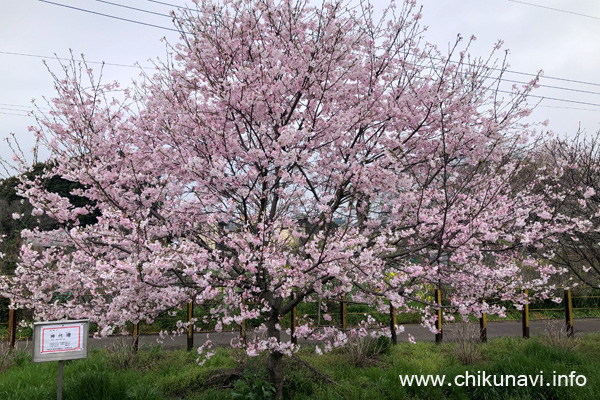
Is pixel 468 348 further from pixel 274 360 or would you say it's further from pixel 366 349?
pixel 274 360

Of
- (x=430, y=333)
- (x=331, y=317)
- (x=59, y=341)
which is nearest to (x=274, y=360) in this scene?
(x=59, y=341)

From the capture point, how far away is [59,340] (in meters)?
3.90

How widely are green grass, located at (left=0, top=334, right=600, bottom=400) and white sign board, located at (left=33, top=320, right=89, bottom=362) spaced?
834 mm

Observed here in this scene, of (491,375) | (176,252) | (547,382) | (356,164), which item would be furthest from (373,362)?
(176,252)

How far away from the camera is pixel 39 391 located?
183 inches

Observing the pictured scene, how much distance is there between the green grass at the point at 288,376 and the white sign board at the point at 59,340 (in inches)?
32.8

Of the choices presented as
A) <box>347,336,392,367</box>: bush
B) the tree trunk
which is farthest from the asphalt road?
the tree trunk

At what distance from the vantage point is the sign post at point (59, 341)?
3805 mm

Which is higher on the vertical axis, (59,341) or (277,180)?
(277,180)

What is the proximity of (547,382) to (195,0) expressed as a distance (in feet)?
22.7

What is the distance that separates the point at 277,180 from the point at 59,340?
2.89 metres

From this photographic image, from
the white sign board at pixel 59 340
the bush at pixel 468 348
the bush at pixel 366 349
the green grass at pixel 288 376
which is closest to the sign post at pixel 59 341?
the white sign board at pixel 59 340

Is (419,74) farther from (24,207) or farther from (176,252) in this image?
(24,207)

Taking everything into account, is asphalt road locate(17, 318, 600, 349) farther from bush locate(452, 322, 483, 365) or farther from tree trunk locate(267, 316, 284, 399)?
tree trunk locate(267, 316, 284, 399)
